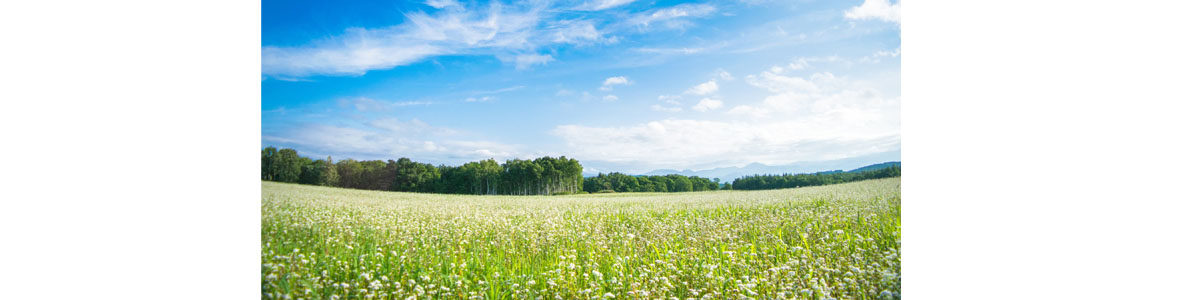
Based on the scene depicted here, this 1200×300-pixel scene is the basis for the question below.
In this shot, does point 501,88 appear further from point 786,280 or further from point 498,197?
point 786,280

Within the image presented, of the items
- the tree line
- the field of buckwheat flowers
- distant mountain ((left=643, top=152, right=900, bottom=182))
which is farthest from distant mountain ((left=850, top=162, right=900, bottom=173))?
Result: the tree line

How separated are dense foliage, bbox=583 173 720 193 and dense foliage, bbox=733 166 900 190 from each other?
38cm

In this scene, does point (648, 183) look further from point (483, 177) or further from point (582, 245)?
point (483, 177)

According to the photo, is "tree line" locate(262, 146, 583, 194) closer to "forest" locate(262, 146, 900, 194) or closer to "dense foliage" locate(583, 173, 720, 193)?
"forest" locate(262, 146, 900, 194)

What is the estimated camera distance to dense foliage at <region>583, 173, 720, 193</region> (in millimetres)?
5184

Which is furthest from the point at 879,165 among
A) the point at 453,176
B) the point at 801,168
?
the point at 453,176

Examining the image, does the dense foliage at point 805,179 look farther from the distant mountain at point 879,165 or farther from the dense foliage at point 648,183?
the dense foliage at point 648,183

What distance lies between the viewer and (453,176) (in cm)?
512

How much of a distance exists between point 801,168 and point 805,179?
0.78 ft
